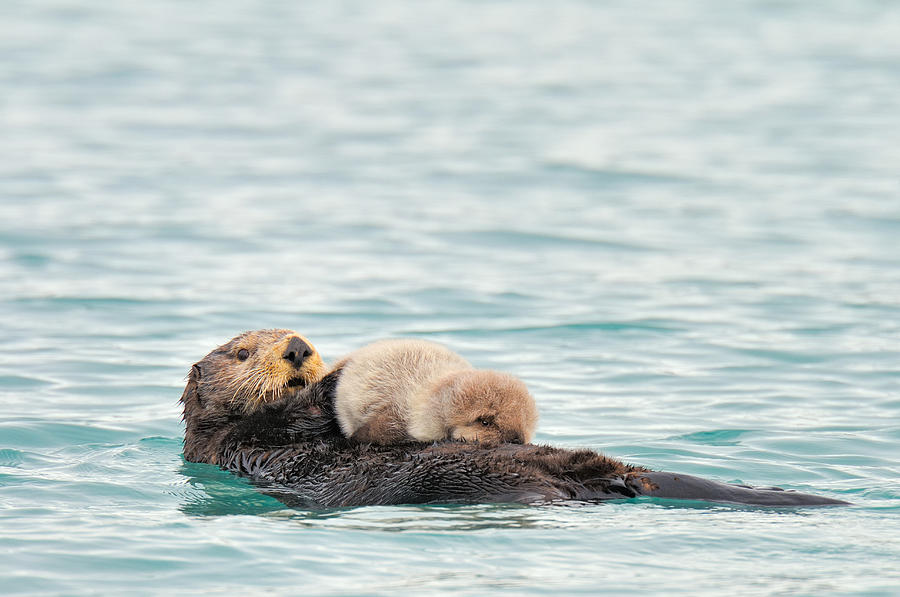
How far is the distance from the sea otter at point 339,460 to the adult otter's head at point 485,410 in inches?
5.8

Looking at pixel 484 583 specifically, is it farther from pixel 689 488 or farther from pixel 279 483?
pixel 279 483

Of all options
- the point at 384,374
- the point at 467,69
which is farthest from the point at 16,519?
the point at 467,69

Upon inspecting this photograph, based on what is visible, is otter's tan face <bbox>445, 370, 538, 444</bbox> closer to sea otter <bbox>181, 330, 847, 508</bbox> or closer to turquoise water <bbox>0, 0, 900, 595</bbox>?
sea otter <bbox>181, 330, 847, 508</bbox>

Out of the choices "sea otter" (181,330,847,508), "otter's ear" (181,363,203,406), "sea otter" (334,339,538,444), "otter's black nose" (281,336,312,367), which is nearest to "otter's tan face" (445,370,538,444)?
"sea otter" (334,339,538,444)

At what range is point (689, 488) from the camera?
433 cm

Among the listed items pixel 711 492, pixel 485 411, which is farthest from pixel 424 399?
pixel 711 492

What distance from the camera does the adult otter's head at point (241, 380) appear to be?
5.38m

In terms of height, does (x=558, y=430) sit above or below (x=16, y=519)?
above

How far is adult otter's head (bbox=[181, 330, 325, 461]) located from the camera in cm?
538

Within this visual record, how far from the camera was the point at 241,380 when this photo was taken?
5.38 meters

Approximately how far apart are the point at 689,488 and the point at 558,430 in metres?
2.16

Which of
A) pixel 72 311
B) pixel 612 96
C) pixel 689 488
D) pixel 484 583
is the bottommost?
pixel 484 583

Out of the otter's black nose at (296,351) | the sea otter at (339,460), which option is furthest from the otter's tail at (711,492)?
the otter's black nose at (296,351)

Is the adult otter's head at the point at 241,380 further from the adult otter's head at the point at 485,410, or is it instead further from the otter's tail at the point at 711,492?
the otter's tail at the point at 711,492
